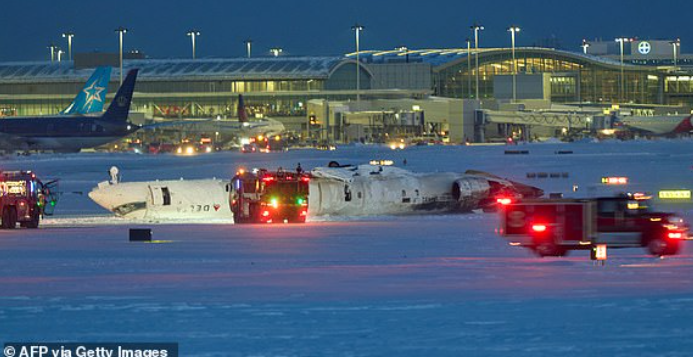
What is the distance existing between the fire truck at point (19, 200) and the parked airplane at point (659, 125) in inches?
5363

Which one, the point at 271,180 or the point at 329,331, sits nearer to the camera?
the point at 329,331

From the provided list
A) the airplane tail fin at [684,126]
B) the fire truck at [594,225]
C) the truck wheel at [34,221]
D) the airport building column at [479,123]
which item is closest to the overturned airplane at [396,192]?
the truck wheel at [34,221]

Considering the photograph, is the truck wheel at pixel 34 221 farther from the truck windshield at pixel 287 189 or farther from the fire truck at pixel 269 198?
the truck windshield at pixel 287 189

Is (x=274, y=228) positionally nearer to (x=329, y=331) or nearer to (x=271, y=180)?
(x=271, y=180)

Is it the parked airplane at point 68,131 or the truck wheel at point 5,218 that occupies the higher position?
the parked airplane at point 68,131

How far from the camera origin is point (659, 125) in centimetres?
17700

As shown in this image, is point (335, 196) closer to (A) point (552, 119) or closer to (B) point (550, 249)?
(B) point (550, 249)

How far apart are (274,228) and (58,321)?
2519 cm

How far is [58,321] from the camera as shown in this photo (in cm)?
2188

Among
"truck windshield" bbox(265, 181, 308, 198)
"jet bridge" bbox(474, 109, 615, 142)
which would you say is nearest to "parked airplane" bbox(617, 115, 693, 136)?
"jet bridge" bbox(474, 109, 615, 142)

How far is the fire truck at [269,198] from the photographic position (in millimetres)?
50094

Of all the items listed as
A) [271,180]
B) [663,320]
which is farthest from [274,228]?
[663,320]

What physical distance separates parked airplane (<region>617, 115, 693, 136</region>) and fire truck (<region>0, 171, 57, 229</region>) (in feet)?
447

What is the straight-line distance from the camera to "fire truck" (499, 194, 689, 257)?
3300 cm
